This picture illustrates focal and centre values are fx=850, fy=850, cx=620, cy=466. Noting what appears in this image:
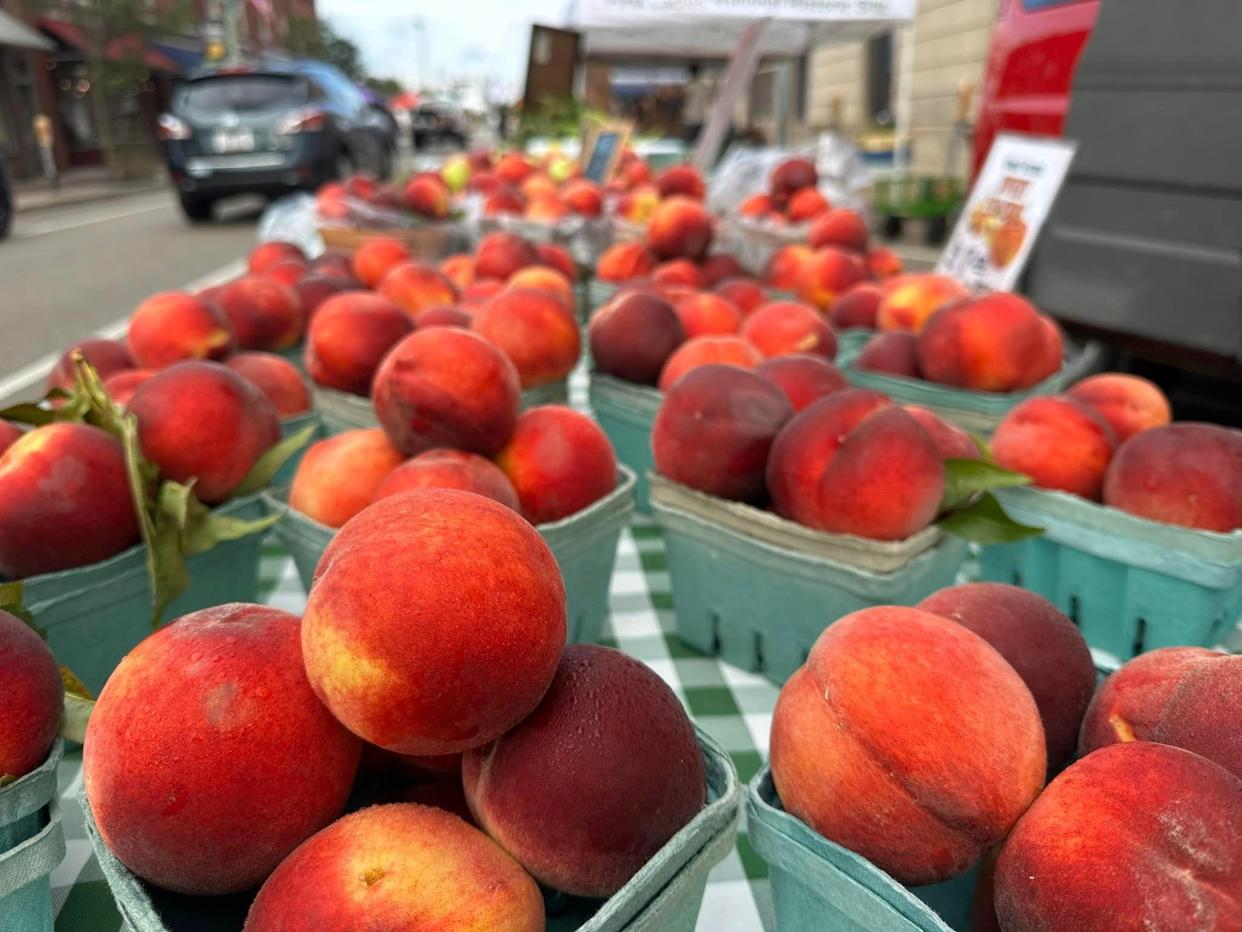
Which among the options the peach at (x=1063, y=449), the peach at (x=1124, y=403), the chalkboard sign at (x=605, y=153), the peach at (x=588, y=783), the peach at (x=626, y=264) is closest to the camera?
the peach at (x=588, y=783)

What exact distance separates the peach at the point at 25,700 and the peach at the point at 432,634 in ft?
0.92

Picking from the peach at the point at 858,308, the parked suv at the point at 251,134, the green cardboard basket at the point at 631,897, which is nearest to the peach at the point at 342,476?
the green cardboard basket at the point at 631,897

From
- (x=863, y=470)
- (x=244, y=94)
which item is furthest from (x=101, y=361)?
(x=244, y=94)

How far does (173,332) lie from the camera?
1622mm

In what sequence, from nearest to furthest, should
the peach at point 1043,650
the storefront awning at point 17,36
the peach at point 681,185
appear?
the peach at point 1043,650 → the peach at point 681,185 → the storefront awning at point 17,36

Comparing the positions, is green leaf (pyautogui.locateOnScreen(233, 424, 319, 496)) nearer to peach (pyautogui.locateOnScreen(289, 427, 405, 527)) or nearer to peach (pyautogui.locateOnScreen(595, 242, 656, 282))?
peach (pyautogui.locateOnScreen(289, 427, 405, 527))

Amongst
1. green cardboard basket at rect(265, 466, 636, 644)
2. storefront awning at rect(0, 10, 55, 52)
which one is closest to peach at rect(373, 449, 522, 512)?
green cardboard basket at rect(265, 466, 636, 644)

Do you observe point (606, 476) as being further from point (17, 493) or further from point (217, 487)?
point (17, 493)

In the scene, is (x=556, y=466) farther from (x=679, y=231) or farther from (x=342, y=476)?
(x=679, y=231)

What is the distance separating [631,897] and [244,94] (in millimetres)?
9650

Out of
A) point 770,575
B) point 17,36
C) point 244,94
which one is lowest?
point 770,575

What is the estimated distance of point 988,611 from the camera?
0.82m

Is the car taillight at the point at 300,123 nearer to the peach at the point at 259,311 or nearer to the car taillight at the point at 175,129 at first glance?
the car taillight at the point at 175,129

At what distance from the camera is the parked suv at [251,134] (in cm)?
824
